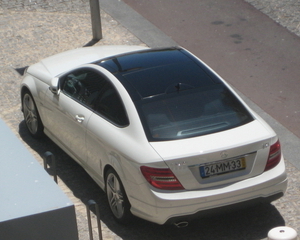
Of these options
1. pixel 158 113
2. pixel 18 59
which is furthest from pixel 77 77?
pixel 18 59

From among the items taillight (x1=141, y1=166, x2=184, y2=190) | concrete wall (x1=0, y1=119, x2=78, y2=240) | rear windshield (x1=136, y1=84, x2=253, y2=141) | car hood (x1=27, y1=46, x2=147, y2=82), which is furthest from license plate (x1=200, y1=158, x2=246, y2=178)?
car hood (x1=27, y1=46, x2=147, y2=82)

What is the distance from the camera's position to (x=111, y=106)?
6430 mm

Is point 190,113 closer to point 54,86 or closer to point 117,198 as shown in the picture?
point 117,198

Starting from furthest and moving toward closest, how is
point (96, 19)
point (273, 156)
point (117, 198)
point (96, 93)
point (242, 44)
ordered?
point (96, 19) < point (242, 44) < point (96, 93) < point (117, 198) < point (273, 156)

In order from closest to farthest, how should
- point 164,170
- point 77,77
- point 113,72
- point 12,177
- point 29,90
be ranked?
point 12,177, point 164,170, point 113,72, point 77,77, point 29,90

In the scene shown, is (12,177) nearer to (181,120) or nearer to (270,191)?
(181,120)

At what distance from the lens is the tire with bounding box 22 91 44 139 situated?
321 inches

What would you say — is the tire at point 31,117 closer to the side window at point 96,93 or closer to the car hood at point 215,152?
the side window at point 96,93

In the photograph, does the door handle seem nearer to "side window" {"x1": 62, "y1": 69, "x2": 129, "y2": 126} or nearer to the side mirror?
"side window" {"x1": 62, "y1": 69, "x2": 129, "y2": 126}

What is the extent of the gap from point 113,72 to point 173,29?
6.04 metres

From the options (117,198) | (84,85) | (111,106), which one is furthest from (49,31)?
(117,198)

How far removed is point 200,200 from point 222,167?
38 cm

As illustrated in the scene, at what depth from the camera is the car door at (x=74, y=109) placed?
6816 millimetres

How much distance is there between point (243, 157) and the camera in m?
5.77
